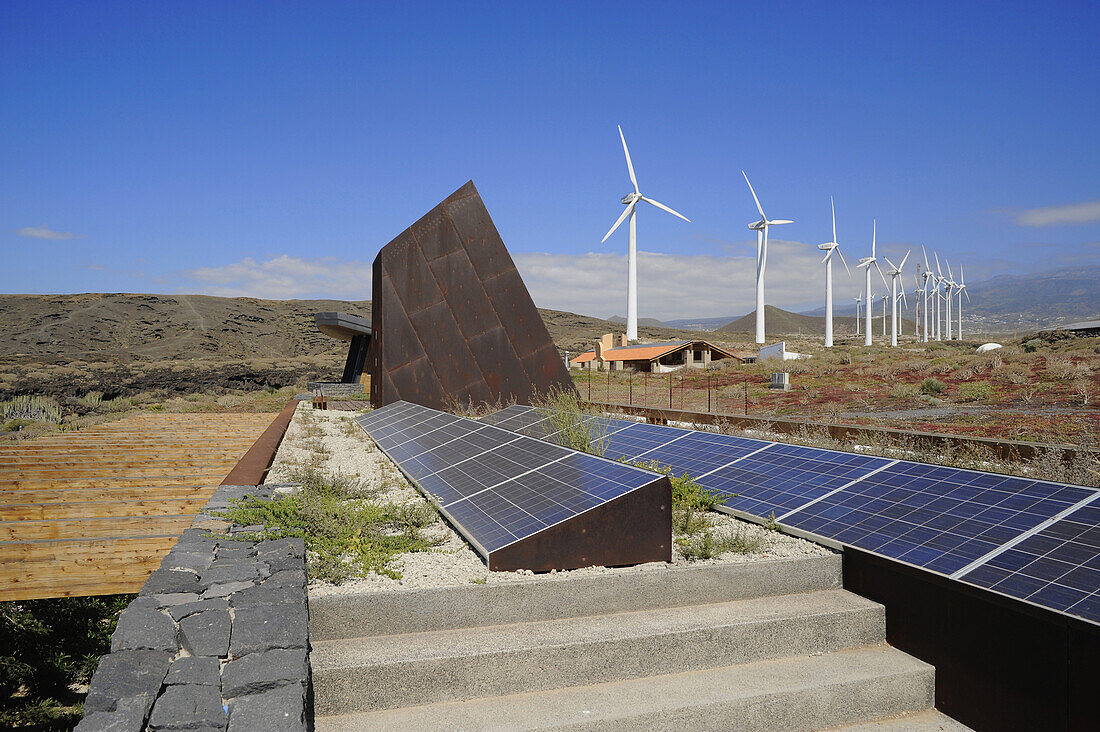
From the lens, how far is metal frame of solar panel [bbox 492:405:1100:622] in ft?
16.4

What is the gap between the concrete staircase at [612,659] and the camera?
4.61 metres

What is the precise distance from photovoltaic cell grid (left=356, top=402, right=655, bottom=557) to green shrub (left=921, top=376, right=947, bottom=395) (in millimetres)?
21558

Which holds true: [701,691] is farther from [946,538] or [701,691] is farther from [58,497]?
[58,497]

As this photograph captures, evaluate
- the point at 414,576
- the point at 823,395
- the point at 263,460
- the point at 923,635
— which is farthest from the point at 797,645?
the point at 823,395

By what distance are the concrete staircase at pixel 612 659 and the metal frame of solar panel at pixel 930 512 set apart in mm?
801

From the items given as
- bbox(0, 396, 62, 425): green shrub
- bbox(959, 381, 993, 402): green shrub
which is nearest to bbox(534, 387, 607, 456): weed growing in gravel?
bbox(0, 396, 62, 425): green shrub

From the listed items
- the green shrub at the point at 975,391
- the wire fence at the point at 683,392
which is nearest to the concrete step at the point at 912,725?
the wire fence at the point at 683,392

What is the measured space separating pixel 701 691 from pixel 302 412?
1859cm

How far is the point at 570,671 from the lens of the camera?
4.98 meters

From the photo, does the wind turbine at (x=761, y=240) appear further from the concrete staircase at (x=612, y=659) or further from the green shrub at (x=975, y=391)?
the concrete staircase at (x=612, y=659)

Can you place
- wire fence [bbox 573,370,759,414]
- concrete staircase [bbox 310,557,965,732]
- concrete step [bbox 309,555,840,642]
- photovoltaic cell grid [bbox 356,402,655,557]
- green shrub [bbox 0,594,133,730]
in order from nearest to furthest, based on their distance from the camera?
concrete staircase [bbox 310,557,965,732], concrete step [bbox 309,555,840,642], photovoltaic cell grid [bbox 356,402,655,557], green shrub [bbox 0,594,133,730], wire fence [bbox 573,370,759,414]

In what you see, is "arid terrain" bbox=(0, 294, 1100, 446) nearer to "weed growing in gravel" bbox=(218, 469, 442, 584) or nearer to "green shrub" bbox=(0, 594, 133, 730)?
"weed growing in gravel" bbox=(218, 469, 442, 584)

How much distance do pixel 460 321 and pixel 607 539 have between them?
1254 centimetres

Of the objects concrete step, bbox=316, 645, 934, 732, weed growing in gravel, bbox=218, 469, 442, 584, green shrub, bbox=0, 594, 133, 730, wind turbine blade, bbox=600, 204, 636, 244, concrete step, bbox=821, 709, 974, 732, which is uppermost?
wind turbine blade, bbox=600, 204, 636, 244
